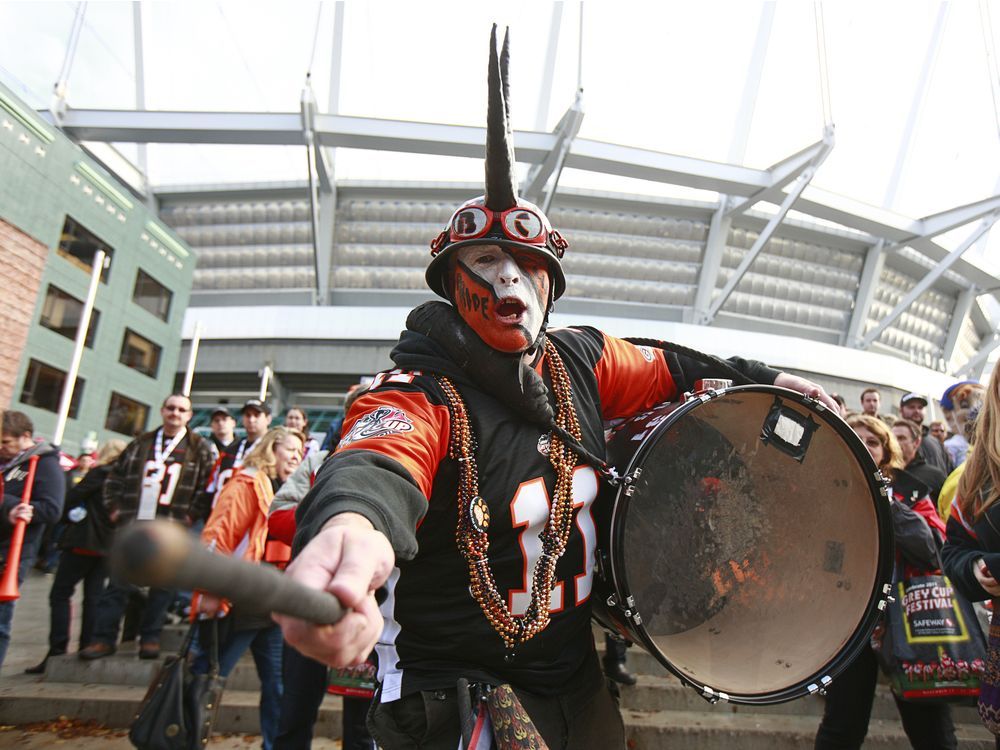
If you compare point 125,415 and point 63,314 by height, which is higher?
point 63,314

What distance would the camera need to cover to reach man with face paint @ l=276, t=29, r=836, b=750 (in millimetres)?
1554

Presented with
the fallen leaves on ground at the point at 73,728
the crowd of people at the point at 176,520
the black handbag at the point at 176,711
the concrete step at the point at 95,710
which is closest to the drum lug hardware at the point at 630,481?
the crowd of people at the point at 176,520

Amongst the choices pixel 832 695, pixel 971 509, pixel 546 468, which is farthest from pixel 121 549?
pixel 832 695

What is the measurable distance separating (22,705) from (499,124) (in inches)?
188

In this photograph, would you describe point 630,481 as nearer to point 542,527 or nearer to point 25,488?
point 542,527

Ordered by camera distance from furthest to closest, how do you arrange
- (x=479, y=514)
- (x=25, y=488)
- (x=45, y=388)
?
1. (x=45, y=388)
2. (x=25, y=488)
3. (x=479, y=514)

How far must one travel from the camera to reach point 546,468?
1.74 m

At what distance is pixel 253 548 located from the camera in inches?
159

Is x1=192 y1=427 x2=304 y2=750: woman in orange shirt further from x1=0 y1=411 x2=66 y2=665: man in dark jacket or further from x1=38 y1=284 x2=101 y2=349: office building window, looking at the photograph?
x1=38 y1=284 x2=101 y2=349: office building window

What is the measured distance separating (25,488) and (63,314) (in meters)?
16.8

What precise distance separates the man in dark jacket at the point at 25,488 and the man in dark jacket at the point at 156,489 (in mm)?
445

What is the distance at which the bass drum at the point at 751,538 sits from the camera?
1.80 meters

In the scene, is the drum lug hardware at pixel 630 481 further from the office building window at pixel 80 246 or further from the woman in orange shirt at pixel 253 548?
the office building window at pixel 80 246

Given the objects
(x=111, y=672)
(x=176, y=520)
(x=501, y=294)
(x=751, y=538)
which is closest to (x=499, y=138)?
(x=501, y=294)
